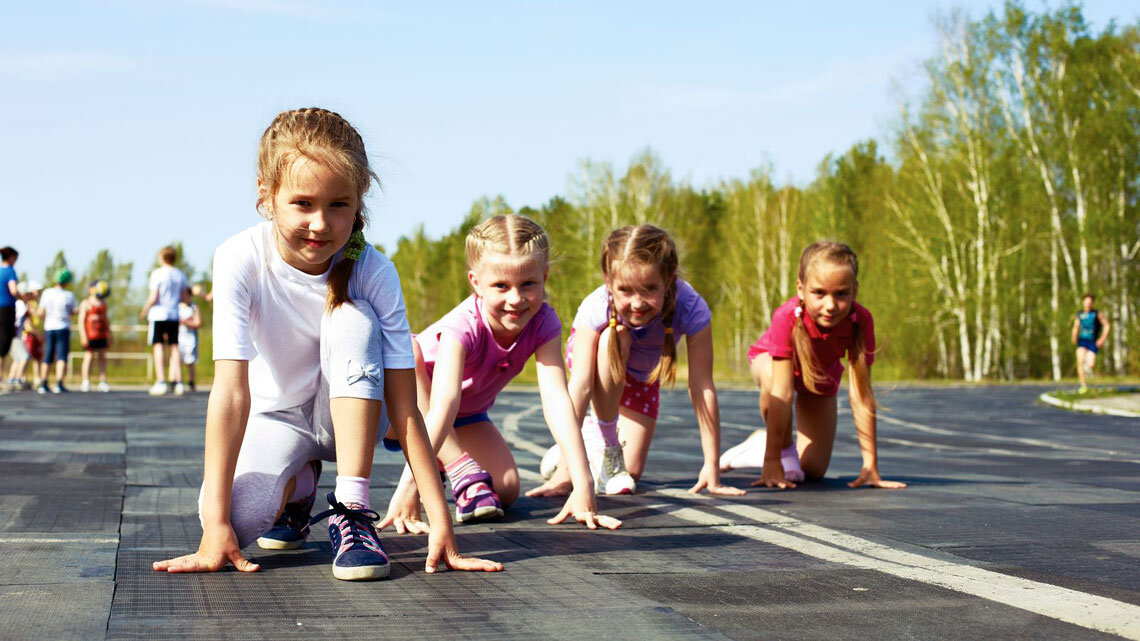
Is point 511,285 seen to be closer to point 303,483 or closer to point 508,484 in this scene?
point 508,484

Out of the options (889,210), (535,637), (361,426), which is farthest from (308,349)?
(889,210)

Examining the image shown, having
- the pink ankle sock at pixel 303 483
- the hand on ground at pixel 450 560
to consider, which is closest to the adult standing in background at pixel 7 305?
the pink ankle sock at pixel 303 483

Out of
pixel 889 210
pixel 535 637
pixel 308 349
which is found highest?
pixel 889 210

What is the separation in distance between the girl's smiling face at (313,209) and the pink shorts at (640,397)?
10.5ft

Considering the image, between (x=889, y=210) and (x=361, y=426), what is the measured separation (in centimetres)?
4332

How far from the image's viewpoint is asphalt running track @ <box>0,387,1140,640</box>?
2742 millimetres

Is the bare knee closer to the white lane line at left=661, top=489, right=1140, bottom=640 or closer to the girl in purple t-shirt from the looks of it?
the girl in purple t-shirt

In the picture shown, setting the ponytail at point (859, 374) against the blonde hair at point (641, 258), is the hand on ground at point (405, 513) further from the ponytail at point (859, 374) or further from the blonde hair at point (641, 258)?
the ponytail at point (859, 374)

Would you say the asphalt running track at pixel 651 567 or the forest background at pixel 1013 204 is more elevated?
the forest background at pixel 1013 204

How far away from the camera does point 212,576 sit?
3295mm

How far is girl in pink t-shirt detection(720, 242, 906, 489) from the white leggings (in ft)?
9.35

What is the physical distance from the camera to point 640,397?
6.48m

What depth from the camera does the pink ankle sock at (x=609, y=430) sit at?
233 inches

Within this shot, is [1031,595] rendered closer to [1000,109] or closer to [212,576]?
[212,576]
